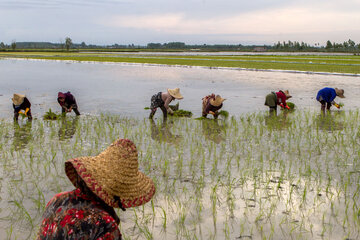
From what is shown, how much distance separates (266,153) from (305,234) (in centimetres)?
300

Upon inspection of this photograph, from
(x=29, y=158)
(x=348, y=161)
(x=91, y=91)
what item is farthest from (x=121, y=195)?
(x=91, y=91)

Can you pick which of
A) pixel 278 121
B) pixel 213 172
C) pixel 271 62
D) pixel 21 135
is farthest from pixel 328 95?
pixel 271 62

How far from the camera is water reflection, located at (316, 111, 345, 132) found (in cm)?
897

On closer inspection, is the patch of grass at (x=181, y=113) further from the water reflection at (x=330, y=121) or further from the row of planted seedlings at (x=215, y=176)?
the water reflection at (x=330, y=121)

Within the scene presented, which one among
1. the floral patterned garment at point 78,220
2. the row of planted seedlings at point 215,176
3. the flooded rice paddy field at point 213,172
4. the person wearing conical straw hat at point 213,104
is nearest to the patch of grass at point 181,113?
the flooded rice paddy field at point 213,172

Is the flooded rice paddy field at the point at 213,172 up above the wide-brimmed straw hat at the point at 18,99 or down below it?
below

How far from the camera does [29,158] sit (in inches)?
252

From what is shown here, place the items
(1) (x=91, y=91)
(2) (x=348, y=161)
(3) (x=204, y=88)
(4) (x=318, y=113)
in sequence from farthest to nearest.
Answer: (3) (x=204, y=88) < (1) (x=91, y=91) < (4) (x=318, y=113) < (2) (x=348, y=161)

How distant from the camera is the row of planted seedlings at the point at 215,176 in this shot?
4039 millimetres

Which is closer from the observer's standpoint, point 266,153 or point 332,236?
point 332,236

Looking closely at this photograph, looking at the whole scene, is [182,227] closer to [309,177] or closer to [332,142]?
[309,177]

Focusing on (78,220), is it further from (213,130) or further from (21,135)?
(213,130)

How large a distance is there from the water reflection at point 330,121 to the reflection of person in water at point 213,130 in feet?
8.16

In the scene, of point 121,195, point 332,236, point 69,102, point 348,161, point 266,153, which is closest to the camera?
point 121,195
